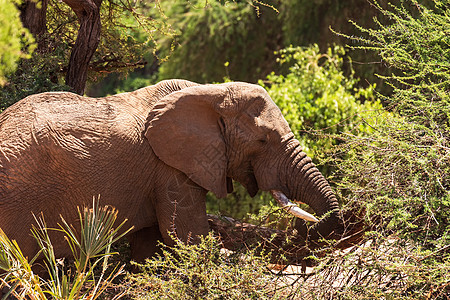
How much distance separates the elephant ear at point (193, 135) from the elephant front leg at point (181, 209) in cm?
11

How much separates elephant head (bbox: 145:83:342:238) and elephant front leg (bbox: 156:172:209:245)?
111mm

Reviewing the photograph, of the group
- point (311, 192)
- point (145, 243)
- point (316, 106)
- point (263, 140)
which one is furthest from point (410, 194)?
point (316, 106)

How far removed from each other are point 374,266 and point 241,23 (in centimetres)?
1266

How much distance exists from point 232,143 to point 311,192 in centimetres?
77

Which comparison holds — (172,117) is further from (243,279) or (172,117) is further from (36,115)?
(243,279)

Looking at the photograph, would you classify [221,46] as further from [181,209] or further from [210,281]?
[210,281]

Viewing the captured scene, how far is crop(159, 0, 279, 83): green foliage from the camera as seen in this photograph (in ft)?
57.4

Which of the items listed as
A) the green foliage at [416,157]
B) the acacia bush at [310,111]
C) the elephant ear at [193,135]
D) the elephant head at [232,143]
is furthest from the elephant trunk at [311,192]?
the acacia bush at [310,111]

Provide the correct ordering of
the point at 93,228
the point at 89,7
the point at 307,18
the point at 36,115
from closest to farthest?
the point at 93,228, the point at 36,115, the point at 89,7, the point at 307,18

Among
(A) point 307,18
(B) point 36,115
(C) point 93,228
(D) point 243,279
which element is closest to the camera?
(C) point 93,228

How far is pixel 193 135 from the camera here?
242 inches

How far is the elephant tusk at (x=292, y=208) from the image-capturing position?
585cm

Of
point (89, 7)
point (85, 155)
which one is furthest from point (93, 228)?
point (89, 7)

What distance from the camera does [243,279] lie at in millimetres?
5285
